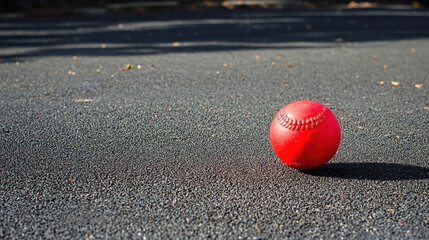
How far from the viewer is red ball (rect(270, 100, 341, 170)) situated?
3523 millimetres

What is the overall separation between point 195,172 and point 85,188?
89cm

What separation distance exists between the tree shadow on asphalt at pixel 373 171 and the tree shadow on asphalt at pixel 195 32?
658 cm

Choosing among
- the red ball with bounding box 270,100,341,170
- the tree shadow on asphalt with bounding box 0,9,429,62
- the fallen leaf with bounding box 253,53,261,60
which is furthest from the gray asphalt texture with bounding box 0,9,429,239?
the tree shadow on asphalt with bounding box 0,9,429,62

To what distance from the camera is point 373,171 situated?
383 cm

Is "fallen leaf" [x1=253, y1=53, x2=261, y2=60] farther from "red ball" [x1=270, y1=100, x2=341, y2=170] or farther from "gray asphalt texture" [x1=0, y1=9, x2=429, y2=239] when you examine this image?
"red ball" [x1=270, y1=100, x2=341, y2=170]

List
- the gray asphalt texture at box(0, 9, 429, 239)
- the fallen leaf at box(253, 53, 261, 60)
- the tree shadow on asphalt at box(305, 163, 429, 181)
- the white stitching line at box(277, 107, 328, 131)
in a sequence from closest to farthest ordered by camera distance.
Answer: the gray asphalt texture at box(0, 9, 429, 239), the white stitching line at box(277, 107, 328, 131), the tree shadow on asphalt at box(305, 163, 429, 181), the fallen leaf at box(253, 53, 261, 60)

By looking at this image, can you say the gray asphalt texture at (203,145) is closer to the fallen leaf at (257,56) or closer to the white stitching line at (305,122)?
the fallen leaf at (257,56)

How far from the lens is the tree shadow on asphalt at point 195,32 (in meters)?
10.5

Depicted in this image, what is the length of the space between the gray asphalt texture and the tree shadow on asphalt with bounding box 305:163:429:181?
2cm

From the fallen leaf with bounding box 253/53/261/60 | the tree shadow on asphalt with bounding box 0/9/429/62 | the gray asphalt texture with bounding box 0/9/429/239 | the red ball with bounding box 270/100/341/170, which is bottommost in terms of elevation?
the tree shadow on asphalt with bounding box 0/9/429/62

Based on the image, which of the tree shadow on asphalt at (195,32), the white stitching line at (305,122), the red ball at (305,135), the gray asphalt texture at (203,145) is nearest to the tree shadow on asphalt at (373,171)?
the gray asphalt texture at (203,145)

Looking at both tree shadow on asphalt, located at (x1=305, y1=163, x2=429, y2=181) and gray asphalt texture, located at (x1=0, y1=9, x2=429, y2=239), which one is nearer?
gray asphalt texture, located at (x1=0, y1=9, x2=429, y2=239)

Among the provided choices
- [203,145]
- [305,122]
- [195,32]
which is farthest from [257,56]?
[305,122]

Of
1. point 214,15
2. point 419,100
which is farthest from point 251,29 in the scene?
point 419,100
